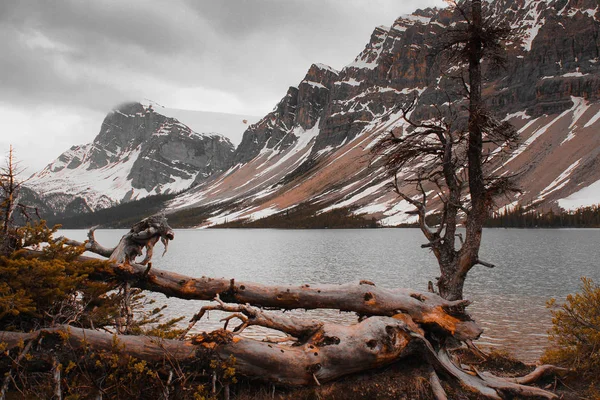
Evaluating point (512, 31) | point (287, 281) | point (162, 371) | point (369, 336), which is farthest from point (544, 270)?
point (162, 371)

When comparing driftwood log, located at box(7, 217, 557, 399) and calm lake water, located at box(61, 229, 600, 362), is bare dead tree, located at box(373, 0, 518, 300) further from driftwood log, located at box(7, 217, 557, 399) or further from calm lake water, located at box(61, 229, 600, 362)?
calm lake water, located at box(61, 229, 600, 362)

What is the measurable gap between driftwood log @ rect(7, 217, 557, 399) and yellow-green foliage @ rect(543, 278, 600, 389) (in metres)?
0.72

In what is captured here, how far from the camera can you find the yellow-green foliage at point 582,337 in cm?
1014

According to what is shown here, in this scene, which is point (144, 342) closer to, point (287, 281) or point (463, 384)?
point (463, 384)

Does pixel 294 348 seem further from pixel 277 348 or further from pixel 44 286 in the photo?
pixel 44 286

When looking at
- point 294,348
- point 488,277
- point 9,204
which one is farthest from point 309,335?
point 488,277

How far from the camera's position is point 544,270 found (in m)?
45.1

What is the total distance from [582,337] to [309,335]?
726 centimetres

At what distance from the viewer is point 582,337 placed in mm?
10695

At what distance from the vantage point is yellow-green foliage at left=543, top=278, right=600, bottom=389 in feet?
33.3

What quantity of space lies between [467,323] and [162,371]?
6.70 meters

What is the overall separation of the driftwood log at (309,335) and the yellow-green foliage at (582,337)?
722mm

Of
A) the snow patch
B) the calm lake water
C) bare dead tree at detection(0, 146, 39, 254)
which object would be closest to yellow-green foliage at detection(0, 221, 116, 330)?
bare dead tree at detection(0, 146, 39, 254)

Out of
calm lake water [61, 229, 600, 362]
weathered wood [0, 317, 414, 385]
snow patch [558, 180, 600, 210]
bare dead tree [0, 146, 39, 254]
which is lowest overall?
calm lake water [61, 229, 600, 362]
